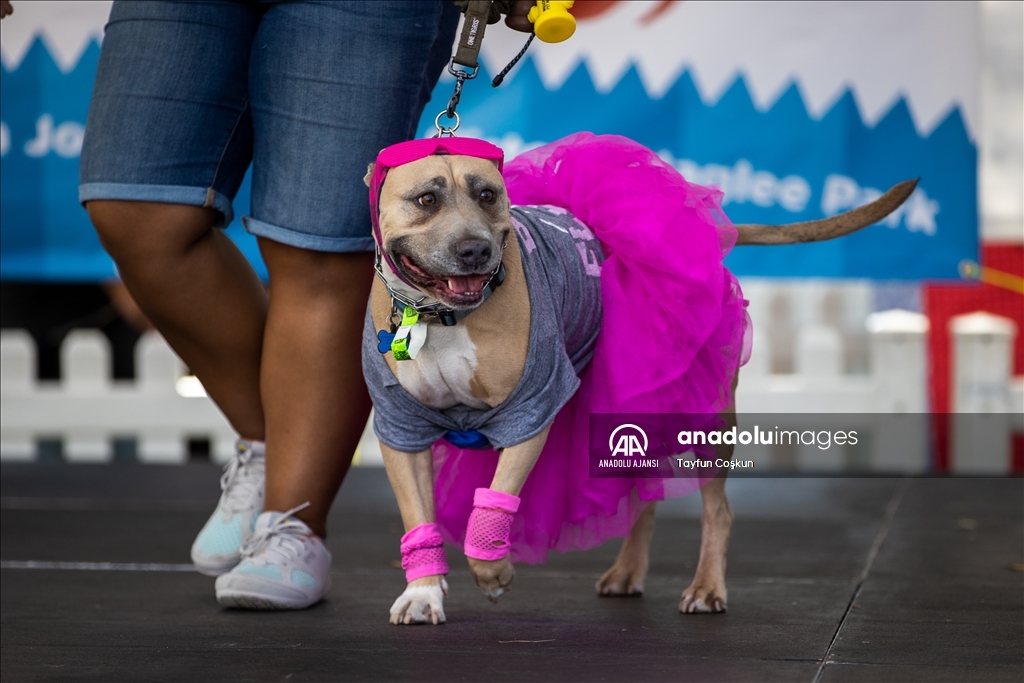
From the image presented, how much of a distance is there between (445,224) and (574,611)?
800mm

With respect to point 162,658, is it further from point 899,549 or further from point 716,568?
point 899,549

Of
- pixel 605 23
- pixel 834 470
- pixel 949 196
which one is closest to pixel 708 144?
pixel 605 23

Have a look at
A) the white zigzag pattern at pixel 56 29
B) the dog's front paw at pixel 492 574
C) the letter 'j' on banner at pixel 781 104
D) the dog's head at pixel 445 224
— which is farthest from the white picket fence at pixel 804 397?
the dog's head at pixel 445 224

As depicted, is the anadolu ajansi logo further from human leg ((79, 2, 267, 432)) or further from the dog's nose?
human leg ((79, 2, 267, 432))

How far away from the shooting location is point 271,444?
91.7 inches

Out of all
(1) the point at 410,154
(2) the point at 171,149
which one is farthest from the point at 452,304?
(2) the point at 171,149

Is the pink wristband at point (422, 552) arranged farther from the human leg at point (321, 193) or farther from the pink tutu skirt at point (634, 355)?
the human leg at point (321, 193)

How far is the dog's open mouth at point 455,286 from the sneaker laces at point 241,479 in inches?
31.3

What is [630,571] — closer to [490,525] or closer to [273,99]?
[490,525]

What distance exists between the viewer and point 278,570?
7.17 ft

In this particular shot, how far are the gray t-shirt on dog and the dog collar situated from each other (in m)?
0.06

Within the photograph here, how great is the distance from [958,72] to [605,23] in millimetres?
1118

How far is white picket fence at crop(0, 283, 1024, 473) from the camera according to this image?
4484 mm

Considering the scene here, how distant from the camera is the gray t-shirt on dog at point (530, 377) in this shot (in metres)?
1.95
